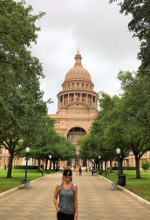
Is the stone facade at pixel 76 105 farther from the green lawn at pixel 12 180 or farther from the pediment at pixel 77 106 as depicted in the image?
the green lawn at pixel 12 180

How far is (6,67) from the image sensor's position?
12352 millimetres

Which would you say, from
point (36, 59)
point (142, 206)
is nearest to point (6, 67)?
point (36, 59)

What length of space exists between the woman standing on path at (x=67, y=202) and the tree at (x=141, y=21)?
29.0 feet

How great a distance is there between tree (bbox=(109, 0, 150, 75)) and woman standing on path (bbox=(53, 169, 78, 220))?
8.85 meters

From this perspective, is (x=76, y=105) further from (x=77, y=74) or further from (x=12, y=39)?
(x=12, y=39)

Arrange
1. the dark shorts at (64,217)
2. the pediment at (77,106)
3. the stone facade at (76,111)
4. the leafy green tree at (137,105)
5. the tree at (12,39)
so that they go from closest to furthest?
the dark shorts at (64,217) → the tree at (12,39) → the leafy green tree at (137,105) → the stone facade at (76,111) → the pediment at (77,106)

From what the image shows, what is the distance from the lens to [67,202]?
4.87 m

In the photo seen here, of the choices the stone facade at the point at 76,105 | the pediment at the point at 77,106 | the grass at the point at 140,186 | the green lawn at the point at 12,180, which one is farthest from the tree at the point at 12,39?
the pediment at the point at 77,106

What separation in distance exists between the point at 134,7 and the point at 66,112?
298 ft

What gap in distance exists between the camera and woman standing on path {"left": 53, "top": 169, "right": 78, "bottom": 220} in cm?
478

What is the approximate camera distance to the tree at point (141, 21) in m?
10.9

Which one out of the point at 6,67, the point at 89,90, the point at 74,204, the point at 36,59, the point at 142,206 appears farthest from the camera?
the point at 89,90

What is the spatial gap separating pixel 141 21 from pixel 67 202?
10.1 metres

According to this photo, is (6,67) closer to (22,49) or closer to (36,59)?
(22,49)
